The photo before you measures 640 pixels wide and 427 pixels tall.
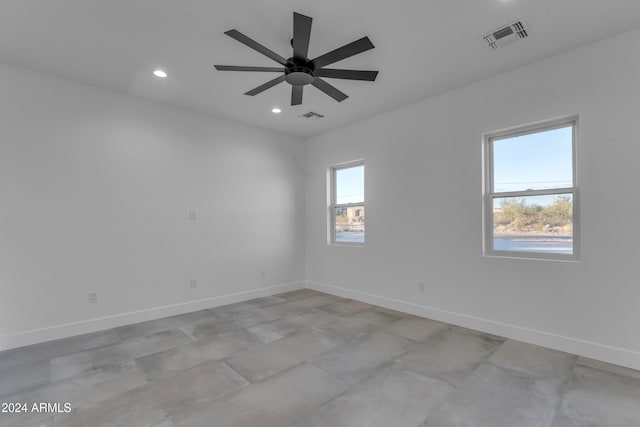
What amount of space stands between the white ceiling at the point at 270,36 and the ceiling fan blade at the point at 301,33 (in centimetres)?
34

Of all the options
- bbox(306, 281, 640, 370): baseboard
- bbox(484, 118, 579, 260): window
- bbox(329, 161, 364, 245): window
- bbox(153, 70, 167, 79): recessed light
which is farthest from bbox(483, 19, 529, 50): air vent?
bbox(153, 70, 167, 79): recessed light

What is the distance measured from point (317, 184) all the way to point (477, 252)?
310cm

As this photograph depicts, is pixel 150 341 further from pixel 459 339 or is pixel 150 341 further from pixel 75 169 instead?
pixel 459 339

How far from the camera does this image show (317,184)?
5762 mm

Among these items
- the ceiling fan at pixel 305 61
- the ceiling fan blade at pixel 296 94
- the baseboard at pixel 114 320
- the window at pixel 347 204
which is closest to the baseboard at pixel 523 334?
the window at pixel 347 204

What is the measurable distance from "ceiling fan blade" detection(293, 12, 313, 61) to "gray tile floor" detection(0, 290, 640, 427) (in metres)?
2.65

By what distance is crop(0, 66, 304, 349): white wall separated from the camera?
10.6 ft

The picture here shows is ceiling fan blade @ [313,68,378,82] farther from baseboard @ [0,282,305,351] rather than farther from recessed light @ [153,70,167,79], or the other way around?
baseboard @ [0,282,305,351]

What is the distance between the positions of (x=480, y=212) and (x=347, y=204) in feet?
7.48

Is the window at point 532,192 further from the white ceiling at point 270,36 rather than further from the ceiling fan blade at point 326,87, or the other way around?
the ceiling fan blade at point 326,87

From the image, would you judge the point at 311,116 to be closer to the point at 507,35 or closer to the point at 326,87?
the point at 326,87

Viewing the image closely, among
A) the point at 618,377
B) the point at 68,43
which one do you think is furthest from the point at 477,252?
the point at 68,43

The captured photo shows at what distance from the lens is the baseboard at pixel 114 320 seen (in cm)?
318

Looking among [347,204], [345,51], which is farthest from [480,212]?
[345,51]
